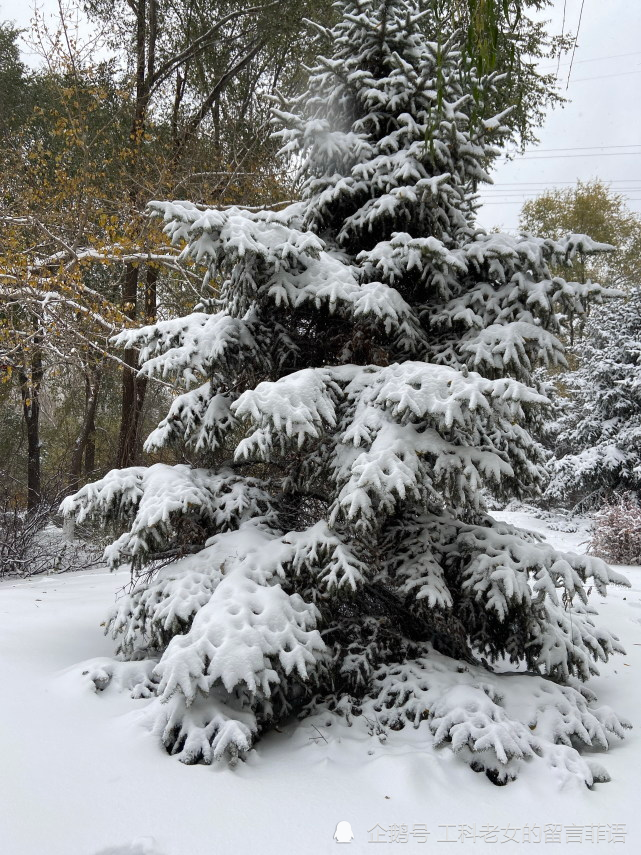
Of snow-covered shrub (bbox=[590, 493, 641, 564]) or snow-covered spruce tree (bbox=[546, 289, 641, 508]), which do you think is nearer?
snow-covered shrub (bbox=[590, 493, 641, 564])

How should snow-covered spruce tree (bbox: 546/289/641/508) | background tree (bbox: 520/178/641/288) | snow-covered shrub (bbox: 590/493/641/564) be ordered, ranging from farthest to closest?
background tree (bbox: 520/178/641/288)
snow-covered spruce tree (bbox: 546/289/641/508)
snow-covered shrub (bbox: 590/493/641/564)

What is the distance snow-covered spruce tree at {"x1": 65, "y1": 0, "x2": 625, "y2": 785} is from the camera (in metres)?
2.56

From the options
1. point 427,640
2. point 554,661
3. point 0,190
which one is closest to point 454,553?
point 427,640

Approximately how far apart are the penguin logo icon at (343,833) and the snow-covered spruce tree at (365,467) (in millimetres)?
519

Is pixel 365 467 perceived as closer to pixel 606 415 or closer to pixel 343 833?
pixel 343 833

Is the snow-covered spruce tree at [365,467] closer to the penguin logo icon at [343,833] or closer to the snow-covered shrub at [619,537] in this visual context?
the penguin logo icon at [343,833]

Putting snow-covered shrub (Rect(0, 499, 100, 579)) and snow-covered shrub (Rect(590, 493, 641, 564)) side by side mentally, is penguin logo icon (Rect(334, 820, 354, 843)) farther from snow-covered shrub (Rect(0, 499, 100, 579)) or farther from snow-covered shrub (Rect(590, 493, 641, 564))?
snow-covered shrub (Rect(590, 493, 641, 564))

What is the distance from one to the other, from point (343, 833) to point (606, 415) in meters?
12.9

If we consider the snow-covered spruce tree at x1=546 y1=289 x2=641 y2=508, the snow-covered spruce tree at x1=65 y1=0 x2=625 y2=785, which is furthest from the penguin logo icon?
the snow-covered spruce tree at x1=546 y1=289 x2=641 y2=508

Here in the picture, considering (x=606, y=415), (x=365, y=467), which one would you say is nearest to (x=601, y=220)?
(x=606, y=415)

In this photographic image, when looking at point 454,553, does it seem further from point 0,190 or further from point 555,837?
point 0,190

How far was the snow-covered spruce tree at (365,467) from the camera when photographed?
8.39 feet

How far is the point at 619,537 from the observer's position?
8.66m

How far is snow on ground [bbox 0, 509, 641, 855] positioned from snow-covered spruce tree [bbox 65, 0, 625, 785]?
14 centimetres
